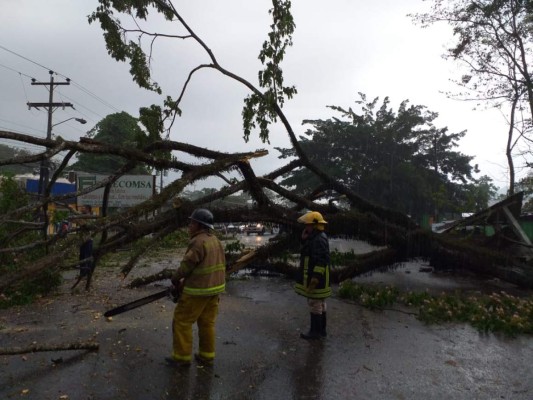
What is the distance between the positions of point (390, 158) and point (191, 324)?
3168cm

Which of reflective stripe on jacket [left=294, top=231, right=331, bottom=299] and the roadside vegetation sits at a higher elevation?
reflective stripe on jacket [left=294, top=231, right=331, bottom=299]

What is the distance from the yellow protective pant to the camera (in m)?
4.21

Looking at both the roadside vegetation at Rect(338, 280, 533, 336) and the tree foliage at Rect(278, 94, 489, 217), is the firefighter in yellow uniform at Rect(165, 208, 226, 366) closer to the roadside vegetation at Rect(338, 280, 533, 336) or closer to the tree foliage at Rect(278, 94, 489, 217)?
the roadside vegetation at Rect(338, 280, 533, 336)

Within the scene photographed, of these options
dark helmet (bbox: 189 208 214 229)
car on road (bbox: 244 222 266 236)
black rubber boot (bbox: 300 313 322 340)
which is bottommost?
car on road (bbox: 244 222 266 236)

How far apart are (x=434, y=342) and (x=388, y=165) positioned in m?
29.3

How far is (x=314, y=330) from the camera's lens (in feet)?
17.5

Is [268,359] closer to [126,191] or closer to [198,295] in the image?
[198,295]

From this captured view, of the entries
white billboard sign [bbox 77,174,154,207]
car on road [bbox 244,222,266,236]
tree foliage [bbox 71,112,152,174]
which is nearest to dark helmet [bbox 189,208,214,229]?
white billboard sign [bbox 77,174,154,207]

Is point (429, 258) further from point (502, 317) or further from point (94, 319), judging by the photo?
point (94, 319)

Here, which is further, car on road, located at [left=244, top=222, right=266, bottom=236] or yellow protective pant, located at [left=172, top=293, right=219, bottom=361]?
car on road, located at [left=244, top=222, right=266, bottom=236]

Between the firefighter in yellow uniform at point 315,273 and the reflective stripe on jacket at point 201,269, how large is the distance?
1371mm

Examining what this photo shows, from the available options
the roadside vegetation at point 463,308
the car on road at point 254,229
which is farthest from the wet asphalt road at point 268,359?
the car on road at point 254,229

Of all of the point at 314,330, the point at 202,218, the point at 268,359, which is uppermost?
the point at 202,218

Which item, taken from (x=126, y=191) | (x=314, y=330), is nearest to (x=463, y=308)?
(x=314, y=330)
